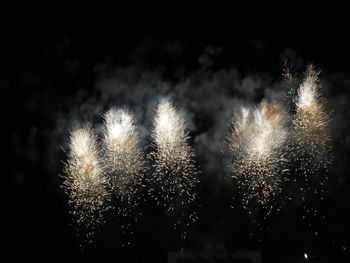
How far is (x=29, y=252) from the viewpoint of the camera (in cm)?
1997

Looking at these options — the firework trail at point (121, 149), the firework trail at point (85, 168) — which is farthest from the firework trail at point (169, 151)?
the firework trail at point (85, 168)

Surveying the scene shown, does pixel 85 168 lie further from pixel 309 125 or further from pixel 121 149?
pixel 309 125

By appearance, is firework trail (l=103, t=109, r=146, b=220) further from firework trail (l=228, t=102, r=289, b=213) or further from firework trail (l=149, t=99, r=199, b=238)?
firework trail (l=228, t=102, r=289, b=213)

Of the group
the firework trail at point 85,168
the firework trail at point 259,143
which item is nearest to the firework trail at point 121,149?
the firework trail at point 85,168

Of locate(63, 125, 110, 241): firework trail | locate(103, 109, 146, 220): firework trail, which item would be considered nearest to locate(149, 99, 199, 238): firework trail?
locate(103, 109, 146, 220): firework trail

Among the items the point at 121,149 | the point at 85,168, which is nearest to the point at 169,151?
the point at 121,149

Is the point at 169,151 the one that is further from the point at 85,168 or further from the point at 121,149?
the point at 85,168

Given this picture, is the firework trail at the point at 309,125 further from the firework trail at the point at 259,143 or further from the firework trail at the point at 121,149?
the firework trail at the point at 121,149

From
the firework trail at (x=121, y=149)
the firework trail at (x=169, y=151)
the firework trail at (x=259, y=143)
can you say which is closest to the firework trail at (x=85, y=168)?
the firework trail at (x=121, y=149)

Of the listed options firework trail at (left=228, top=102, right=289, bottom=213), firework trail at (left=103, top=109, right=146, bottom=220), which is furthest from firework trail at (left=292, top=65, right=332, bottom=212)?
firework trail at (left=103, top=109, right=146, bottom=220)

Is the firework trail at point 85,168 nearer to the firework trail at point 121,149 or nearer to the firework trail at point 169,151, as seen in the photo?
the firework trail at point 121,149

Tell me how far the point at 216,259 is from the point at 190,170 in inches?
232

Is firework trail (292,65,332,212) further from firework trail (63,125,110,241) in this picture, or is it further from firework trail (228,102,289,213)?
firework trail (63,125,110,241)

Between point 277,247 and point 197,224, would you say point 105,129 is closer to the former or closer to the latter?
point 197,224
